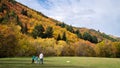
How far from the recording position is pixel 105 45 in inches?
7087

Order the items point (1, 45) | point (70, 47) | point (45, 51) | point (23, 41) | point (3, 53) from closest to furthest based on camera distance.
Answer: point (1, 45)
point (3, 53)
point (23, 41)
point (45, 51)
point (70, 47)

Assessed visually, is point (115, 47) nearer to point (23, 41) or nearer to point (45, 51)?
point (45, 51)

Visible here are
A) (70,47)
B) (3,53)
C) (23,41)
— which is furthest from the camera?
(70,47)

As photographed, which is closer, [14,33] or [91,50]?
[14,33]

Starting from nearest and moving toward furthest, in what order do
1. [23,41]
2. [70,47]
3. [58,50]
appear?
[23,41] → [58,50] → [70,47]

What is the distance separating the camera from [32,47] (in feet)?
450

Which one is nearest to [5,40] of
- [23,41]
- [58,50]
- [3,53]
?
[3,53]

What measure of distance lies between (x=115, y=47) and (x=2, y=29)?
3887 inches

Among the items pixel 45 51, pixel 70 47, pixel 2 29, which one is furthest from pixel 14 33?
pixel 70 47

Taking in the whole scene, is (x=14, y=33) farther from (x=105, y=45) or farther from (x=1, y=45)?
(x=105, y=45)

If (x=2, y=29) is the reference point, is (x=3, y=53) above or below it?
below

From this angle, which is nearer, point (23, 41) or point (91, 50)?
point (23, 41)

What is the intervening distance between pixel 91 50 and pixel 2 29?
103 meters

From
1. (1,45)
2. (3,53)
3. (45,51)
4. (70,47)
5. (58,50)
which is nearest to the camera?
(1,45)
